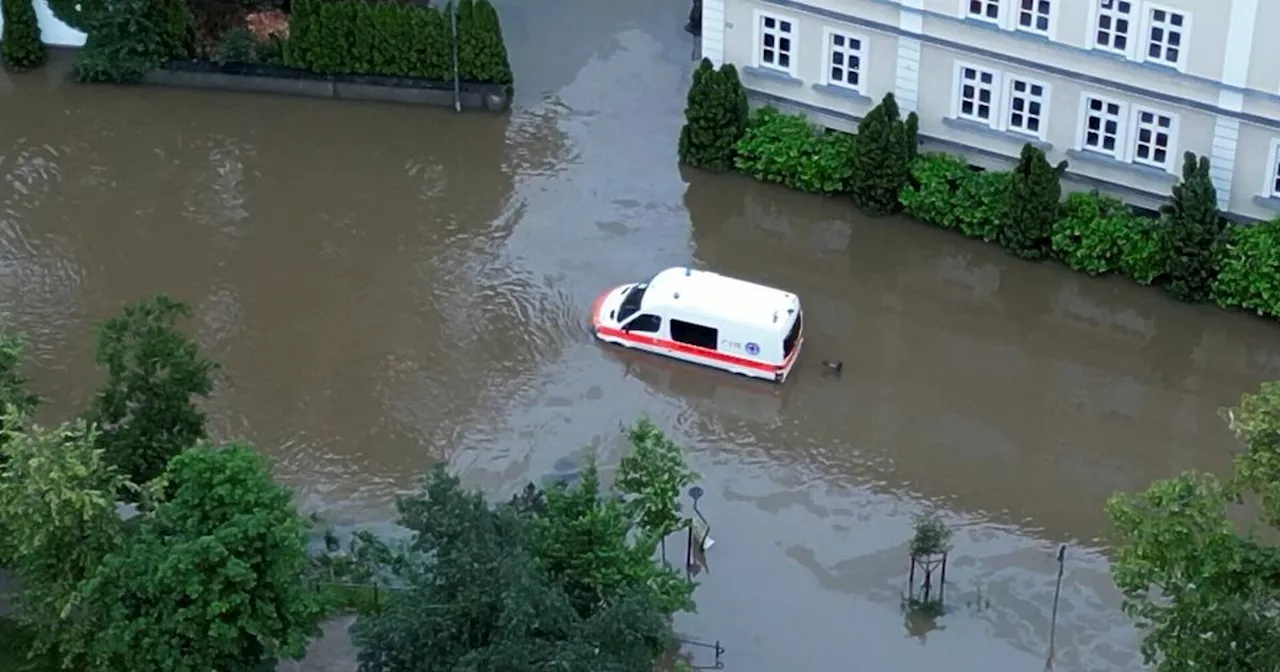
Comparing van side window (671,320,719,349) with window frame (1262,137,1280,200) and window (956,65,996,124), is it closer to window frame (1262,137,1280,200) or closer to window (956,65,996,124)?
window (956,65,996,124)

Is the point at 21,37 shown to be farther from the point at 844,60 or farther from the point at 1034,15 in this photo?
the point at 1034,15

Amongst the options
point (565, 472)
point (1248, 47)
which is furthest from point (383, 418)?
point (1248, 47)

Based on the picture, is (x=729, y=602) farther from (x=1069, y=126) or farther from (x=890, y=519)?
(x=1069, y=126)

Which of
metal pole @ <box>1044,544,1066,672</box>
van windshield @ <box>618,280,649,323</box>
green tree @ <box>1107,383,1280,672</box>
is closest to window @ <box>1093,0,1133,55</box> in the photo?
van windshield @ <box>618,280,649,323</box>

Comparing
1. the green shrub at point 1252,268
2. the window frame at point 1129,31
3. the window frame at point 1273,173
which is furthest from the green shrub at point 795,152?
the window frame at point 1273,173

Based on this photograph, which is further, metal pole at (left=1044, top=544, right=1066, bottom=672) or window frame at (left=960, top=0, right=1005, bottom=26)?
window frame at (left=960, top=0, right=1005, bottom=26)

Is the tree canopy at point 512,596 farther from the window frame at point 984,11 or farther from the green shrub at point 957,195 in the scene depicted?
the window frame at point 984,11

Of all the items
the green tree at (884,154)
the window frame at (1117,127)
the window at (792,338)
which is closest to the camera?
the window at (792,338)
